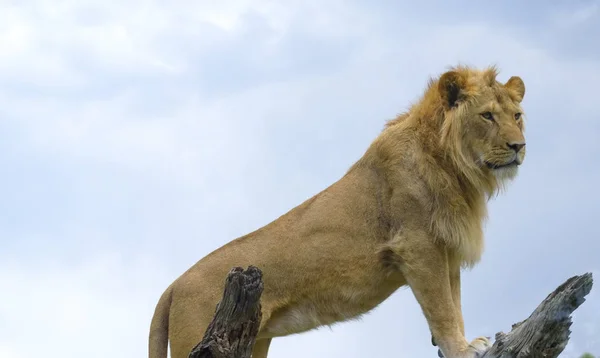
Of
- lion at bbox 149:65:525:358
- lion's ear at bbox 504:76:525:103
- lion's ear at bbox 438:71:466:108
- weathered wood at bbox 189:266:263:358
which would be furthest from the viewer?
lion's ear at bbox 504:76:525:103

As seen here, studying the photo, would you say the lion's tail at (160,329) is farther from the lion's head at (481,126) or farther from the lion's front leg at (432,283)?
the lion's head at (481,126)

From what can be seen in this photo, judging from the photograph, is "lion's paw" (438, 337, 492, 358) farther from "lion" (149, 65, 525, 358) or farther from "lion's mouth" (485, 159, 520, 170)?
"lion's mouth" (485, 159, 520, 170)

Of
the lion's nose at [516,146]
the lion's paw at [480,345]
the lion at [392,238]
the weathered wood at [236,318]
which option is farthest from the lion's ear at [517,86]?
the weathered wood at [236,318]

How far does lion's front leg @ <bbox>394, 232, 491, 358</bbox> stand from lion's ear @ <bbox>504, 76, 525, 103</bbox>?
1.48m

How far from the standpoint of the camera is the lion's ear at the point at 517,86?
788 centimetres

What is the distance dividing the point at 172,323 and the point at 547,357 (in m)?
2.82

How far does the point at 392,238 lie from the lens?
24.4 ft

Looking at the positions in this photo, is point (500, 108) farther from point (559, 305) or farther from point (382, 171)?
point (559, 305)

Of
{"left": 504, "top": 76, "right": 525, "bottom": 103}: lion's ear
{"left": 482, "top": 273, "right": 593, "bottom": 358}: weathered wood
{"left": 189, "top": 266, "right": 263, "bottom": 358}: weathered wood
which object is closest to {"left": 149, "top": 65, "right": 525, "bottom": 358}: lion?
{"left": 504, "top": 76, "right": 525, "bottom": 103}: lion's ear

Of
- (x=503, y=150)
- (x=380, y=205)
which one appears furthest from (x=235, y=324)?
(x=503, y=150)

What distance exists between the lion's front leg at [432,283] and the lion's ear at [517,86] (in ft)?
4.85

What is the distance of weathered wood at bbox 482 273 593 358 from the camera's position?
20.4 ft

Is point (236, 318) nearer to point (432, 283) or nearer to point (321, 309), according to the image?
point (321, 309)

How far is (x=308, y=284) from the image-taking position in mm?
7410
